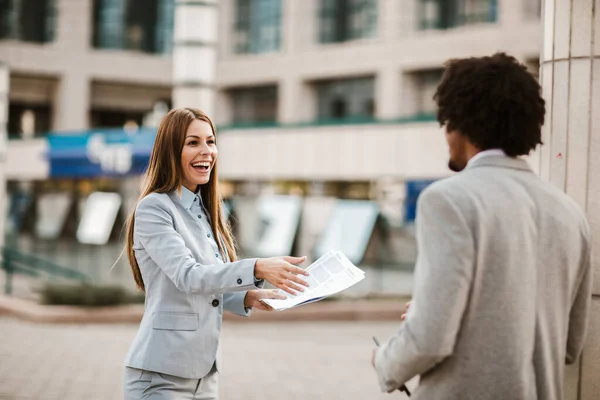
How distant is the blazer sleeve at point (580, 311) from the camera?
2.77m

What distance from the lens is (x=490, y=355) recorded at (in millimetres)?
2566

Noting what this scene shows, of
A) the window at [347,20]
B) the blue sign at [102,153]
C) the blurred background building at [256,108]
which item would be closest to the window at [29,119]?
the blurred background building at [256,108]

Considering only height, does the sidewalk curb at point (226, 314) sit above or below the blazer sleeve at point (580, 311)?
below

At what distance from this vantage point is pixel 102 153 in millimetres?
23172

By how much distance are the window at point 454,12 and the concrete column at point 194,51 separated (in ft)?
88.4

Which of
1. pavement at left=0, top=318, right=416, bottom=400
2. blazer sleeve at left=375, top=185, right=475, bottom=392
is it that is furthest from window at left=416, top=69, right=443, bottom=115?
blazer sleeve at left=375, top=185, right=475, bottom=392

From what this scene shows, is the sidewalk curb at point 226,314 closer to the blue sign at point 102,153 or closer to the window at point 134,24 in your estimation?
the blue sign at point 102,153

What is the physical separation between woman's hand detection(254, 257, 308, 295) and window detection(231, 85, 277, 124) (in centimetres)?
4381

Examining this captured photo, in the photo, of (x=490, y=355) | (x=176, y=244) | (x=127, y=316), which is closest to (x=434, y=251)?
(x=490, y=355)

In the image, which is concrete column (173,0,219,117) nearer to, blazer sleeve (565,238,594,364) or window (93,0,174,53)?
blazer sleeve (565,238,594,364)

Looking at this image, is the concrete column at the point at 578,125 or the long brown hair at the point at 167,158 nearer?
the long brown hair at the point at 167,158

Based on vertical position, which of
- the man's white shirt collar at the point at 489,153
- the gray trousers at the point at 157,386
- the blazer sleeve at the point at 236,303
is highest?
the man's white shirt collar at the point at 489,153

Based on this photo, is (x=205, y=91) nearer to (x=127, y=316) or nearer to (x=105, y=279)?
(x=127, y=316)

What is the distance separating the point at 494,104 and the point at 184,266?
1.36 meters
